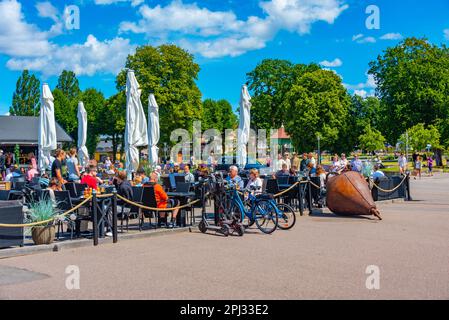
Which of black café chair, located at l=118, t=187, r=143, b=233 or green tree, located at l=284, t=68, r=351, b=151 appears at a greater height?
green tree, located at l=284, t=68, r=351, b=151

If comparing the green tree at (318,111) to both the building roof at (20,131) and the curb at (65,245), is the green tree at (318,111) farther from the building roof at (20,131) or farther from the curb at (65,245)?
the curb at (65,245)

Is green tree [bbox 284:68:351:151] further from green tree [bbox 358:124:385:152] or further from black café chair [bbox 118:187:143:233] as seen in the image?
black café chair [bbox 118:187:143:233]

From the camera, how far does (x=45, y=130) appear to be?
20078 mm

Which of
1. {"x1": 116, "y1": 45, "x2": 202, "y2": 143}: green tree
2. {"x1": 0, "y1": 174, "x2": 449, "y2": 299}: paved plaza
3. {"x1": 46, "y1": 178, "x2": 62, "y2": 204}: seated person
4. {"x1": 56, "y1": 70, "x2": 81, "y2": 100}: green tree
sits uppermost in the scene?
{"x1": 56, "y1": 70, "x2": 81, "y2": 100}: green tree

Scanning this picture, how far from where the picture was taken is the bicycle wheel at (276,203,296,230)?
1169cm

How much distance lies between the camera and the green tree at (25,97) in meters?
96.3

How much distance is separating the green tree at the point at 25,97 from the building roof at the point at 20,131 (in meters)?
37.5

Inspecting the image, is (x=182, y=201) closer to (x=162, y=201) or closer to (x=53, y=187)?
(x=162, y=201)

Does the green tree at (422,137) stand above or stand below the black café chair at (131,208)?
above

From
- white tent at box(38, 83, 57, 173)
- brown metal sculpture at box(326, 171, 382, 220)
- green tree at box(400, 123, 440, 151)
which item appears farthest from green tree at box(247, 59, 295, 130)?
brown metal sculpture at box(326, 171, 382, 220)

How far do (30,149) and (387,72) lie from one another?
40.9 meters

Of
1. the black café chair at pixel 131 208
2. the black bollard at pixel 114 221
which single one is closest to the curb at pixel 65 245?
the black bollard at pixel 114 221

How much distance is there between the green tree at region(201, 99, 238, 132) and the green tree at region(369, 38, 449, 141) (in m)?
44.1

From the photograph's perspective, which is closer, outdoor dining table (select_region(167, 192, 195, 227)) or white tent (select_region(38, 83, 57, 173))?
outdoor dining table (select_region(167, 192, 195, 227))
